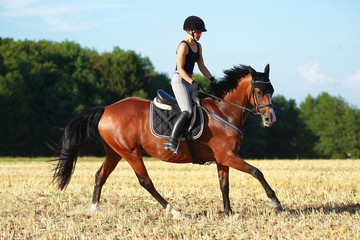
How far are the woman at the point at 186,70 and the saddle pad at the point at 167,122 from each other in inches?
7.2

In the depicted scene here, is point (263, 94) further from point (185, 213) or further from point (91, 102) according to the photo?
point (91, 102)

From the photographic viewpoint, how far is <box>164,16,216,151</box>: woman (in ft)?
25.8

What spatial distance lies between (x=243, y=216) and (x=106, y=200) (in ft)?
11.9

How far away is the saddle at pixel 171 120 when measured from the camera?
7984 mm

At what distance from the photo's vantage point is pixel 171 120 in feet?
26.8

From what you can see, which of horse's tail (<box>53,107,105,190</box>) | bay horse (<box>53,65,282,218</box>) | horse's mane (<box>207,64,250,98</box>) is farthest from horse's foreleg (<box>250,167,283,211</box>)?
horse's tail (<box>53,107,105,190</box>)

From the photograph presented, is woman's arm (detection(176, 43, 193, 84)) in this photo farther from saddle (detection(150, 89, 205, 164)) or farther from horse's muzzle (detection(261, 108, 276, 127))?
horse's muzzle (detection(261, 108, 276, 127))

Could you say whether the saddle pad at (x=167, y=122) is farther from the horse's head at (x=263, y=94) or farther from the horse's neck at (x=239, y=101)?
the horse's head at (x=263, y=94)

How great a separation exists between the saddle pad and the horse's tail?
126 cm

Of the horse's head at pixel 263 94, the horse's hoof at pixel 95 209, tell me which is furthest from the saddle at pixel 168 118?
the horse's hoof at pixel 95 209

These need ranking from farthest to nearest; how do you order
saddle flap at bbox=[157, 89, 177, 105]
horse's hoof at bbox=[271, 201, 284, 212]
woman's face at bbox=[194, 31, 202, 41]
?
saddle flap at bbox=[157, 89, 177, 105] → woman's face at bbox=[194, 31, 202, 41] → horse's hoof at bbox=[271, 201, 284, 212]

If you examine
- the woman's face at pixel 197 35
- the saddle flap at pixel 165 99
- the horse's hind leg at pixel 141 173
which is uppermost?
the woman's face at pixel 197 35

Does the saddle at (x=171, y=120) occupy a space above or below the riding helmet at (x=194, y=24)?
below

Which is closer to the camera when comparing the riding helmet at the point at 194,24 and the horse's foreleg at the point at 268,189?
the horse's foreleg at the point at 268,189
